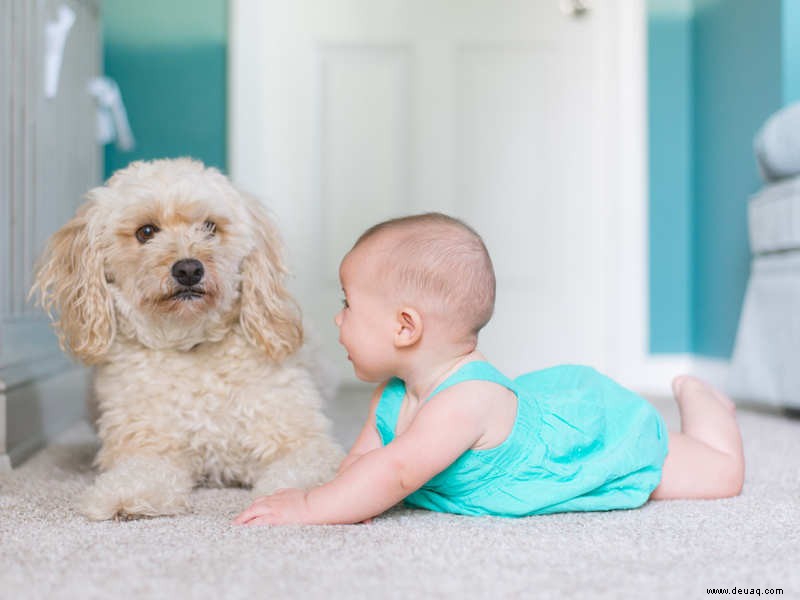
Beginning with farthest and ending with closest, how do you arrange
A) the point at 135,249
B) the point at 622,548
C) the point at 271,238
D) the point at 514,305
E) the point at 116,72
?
the point at 514,305, the point at 116,72, the point at 271,238, the point at 135,249, the point at 622,548

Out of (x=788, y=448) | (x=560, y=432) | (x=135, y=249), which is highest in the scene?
(x=135, y=249)

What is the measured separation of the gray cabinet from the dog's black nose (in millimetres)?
607

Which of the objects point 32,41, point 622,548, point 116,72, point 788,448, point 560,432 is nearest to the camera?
point 622,548

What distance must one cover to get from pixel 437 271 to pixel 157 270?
540 mm

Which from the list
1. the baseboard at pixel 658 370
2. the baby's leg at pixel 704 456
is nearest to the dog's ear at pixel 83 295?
the baby's leg at pixel 704 456

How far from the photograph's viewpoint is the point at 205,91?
3533 mm

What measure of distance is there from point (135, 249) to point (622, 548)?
961 millimetres

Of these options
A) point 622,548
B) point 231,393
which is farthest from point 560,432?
point 231,393

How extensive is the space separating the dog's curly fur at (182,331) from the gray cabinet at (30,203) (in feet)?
1.35

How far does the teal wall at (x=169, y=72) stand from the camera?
347 cm

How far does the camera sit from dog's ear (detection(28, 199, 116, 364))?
59.8 inches

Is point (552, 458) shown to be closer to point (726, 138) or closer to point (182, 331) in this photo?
point (182, 331)

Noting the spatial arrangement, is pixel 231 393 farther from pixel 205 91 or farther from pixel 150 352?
pixel 205 91

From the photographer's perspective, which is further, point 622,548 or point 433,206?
point 433,206
